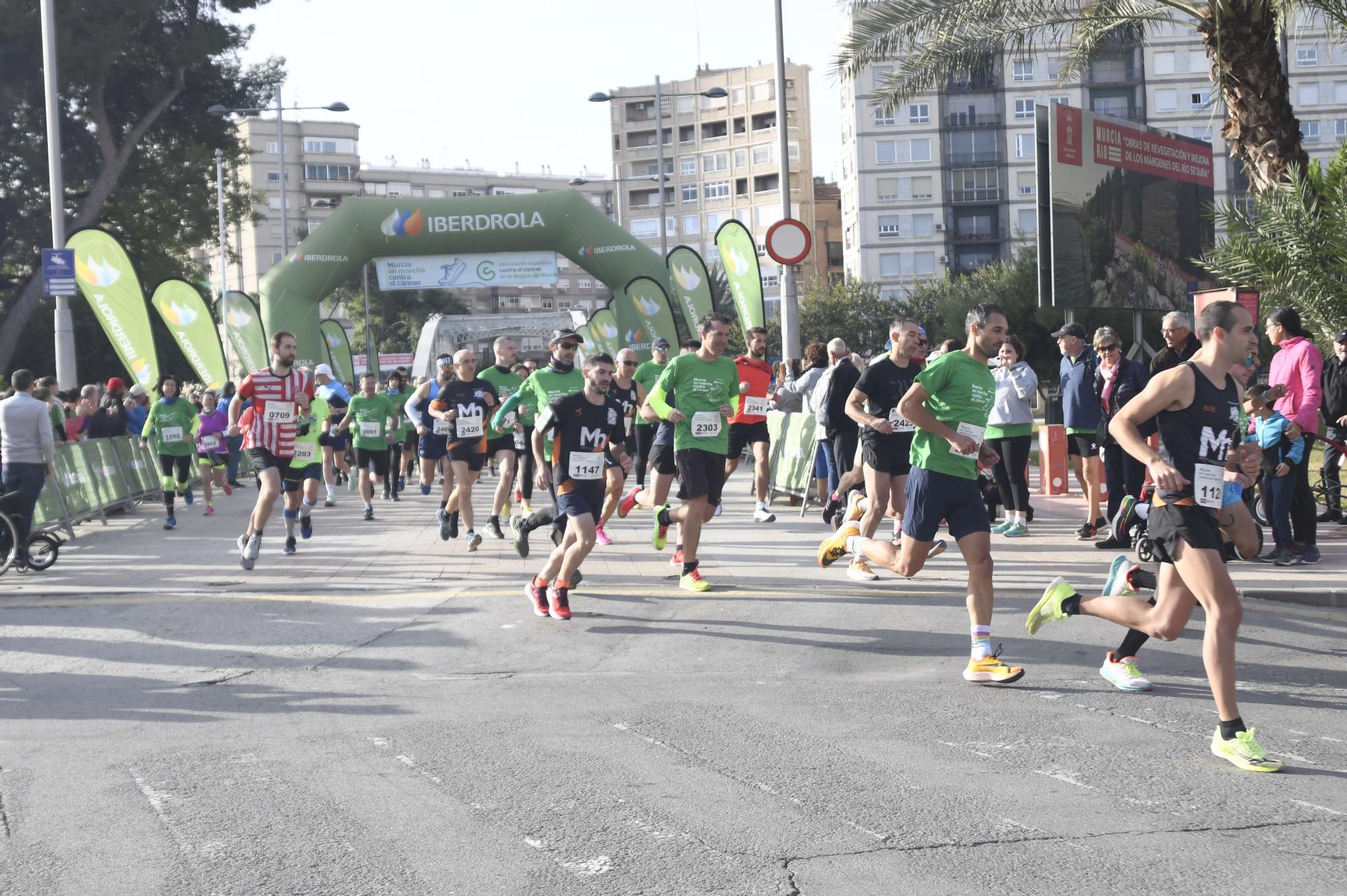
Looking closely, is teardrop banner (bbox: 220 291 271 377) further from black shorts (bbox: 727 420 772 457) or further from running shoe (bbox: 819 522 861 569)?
running shoe (bbox: 819 522 861 569)

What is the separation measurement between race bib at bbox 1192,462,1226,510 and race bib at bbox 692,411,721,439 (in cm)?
506

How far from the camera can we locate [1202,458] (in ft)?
19.9

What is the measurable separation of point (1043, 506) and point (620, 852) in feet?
41.4

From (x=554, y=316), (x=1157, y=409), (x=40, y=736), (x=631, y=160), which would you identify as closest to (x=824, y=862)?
(x=1157, y=409)

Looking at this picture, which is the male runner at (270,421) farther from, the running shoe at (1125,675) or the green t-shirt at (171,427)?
the running shoe at (1125,675)

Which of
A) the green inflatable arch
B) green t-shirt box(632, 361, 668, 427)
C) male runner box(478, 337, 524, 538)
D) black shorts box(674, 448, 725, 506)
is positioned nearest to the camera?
black shorts box(674, 448, 725, 506)

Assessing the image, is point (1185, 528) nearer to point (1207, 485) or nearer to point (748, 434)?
point (1207, 485)

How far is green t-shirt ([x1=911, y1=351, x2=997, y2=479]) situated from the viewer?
26.2 ft

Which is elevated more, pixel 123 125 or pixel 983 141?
pixel 983 141

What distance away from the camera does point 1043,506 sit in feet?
54.3

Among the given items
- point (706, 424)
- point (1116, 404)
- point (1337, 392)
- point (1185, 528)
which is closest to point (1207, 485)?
point (1185, 528)

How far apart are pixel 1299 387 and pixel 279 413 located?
8264mm

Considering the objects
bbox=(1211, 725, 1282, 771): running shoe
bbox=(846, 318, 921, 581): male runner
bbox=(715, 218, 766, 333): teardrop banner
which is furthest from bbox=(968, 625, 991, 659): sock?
bbox=(715, 218, 766, 333): teardrop banner

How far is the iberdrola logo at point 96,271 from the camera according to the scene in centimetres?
2134
